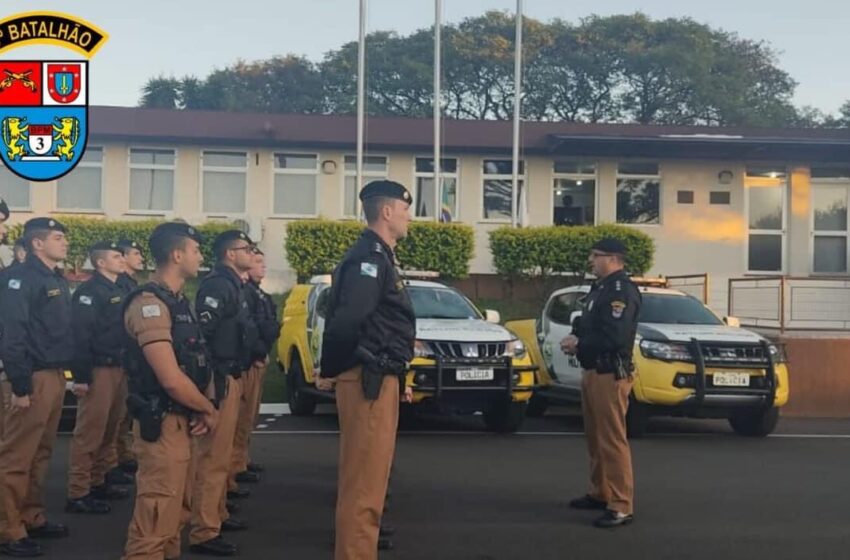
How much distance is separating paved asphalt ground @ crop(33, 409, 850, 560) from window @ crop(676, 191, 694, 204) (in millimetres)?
13621

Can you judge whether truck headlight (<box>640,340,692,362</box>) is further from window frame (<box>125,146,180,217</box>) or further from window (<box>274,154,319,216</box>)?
window frame (<box>125,146,180,217</box>)

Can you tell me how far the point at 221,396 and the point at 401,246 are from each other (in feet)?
50.7

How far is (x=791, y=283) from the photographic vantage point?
56.1 ft

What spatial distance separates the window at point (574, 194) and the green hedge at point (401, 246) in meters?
4.73

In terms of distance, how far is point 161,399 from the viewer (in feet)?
17.6

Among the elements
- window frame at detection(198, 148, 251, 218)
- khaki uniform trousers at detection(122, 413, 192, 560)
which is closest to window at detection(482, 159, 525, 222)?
window frame at detection(198, 148, 251, 218)

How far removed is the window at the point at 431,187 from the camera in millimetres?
25984

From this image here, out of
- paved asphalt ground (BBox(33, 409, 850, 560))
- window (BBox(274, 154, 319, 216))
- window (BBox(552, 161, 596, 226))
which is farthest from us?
window (BBox(552, 161, 596, 226))

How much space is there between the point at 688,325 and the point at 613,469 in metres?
5.76

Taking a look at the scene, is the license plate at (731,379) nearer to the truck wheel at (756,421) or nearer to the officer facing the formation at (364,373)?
the truck wheel at (756,421)

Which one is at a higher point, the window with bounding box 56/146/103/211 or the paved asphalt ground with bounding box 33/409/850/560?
the window with bounding box 56/146/103/211

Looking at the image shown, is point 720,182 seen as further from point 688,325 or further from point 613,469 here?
point 613,469

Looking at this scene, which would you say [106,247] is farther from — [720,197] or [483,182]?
[720,197]

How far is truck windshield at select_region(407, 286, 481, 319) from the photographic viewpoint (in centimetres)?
1340
